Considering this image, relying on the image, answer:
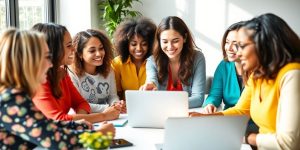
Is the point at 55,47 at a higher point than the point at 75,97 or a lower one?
higher

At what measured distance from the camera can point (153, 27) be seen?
290cm

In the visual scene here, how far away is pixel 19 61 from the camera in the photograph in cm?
129

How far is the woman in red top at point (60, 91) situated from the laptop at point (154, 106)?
26cm

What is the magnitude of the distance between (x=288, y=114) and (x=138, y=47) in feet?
4.95

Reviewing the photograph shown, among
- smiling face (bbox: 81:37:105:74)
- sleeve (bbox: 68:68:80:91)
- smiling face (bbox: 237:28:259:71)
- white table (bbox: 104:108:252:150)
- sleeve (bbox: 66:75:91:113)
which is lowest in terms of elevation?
white table (bbox: 104:108:252:150)

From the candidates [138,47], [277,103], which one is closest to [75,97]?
[138,47]

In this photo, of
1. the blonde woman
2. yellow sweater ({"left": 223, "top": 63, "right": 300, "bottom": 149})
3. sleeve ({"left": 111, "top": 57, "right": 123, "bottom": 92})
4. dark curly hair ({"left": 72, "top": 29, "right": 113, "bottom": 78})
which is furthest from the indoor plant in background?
the blonde woman

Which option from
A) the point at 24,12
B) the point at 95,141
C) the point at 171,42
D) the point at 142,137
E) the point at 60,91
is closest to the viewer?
the point at 95,141

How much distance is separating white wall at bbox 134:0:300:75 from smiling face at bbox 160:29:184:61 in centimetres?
196

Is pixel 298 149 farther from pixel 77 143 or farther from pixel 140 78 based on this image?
pixel 140 78

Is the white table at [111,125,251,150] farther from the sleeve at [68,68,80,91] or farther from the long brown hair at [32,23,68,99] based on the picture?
the sleeve at [68,68,80,91]

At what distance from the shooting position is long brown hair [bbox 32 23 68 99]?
1.98 meters

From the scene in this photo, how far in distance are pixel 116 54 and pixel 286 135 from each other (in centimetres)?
178

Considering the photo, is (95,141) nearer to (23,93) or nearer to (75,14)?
(23,93)
